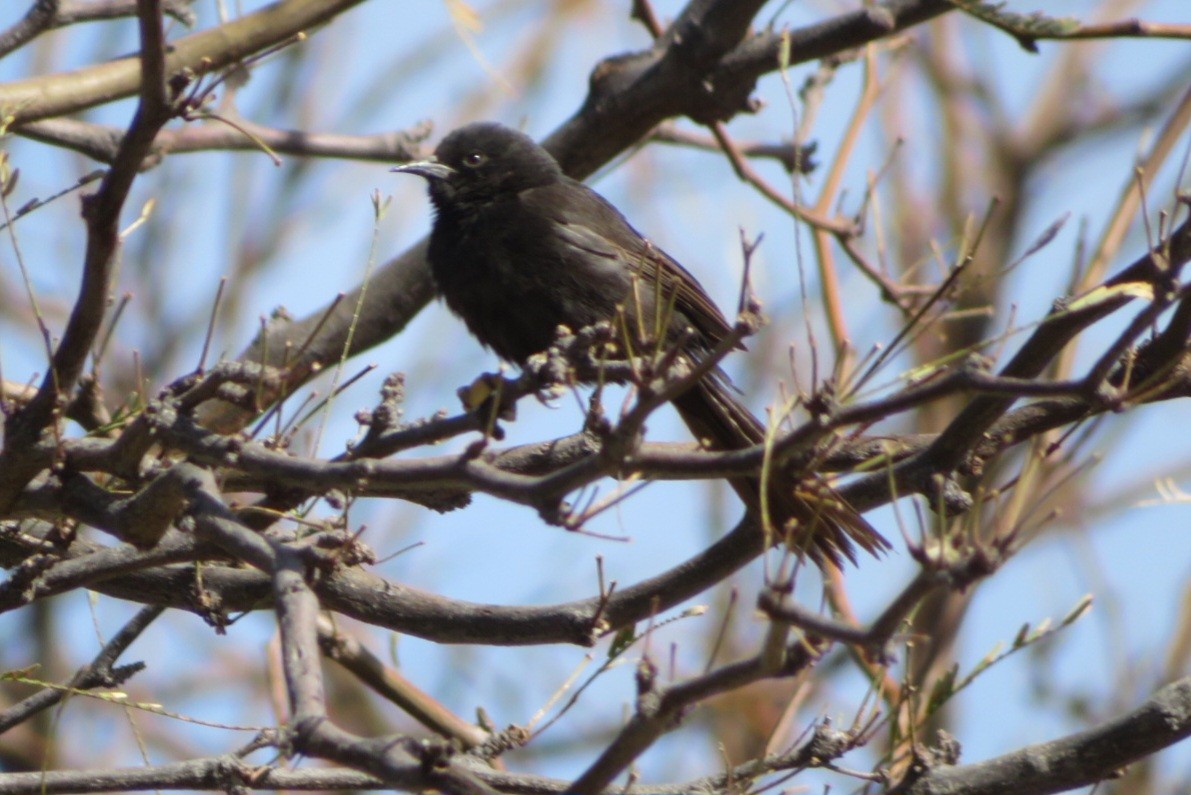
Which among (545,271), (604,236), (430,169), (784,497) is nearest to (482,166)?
(430,169)

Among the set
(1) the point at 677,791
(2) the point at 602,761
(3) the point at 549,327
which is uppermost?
(3) the point at 549,327

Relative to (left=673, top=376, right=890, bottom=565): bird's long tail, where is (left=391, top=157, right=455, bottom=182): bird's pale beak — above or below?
above

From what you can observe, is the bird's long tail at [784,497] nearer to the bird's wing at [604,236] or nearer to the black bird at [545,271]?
the black bird at [545,271]

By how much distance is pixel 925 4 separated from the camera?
14.4 feet

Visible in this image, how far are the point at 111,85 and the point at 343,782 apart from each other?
6.82ft

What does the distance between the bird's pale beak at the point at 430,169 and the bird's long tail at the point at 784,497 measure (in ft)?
4.57

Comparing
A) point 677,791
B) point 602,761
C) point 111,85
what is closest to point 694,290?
point 111,85

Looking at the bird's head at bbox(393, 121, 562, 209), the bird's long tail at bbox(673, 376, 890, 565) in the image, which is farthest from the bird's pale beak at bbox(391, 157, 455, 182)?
the bird's long tail at bbox(673, 376, 890, 565)

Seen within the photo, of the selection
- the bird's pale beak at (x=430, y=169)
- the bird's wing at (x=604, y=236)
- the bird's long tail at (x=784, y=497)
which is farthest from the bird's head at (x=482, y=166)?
the bird's long tail at (x=784, y=497)

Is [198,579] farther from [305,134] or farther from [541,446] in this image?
[305,134]

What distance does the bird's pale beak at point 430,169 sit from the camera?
5016 millimetres

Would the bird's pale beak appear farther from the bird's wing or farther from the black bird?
the bird's wing

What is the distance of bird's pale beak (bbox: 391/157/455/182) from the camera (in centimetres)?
502

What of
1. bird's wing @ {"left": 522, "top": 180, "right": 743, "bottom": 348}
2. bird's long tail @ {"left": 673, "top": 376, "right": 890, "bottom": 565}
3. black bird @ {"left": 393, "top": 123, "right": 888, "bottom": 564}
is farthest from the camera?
bird's wing @ {"left": 522, "top": 180, "right": 743, "bottom": 348}
